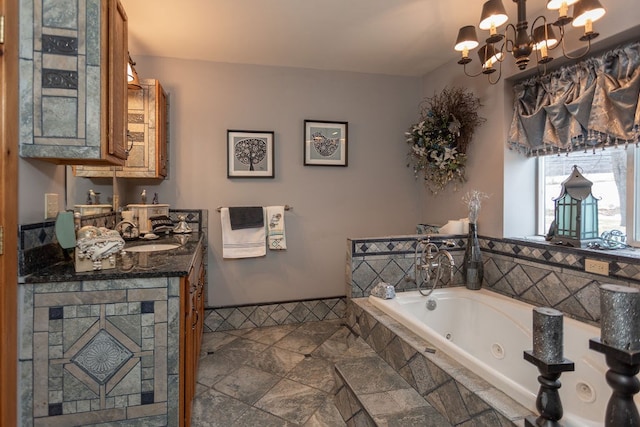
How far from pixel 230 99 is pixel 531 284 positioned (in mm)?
2925

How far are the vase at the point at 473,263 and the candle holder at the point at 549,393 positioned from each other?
5.70 ft

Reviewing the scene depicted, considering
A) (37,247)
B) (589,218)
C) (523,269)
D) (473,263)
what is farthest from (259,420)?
(589,218)

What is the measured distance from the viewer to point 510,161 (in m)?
2.74

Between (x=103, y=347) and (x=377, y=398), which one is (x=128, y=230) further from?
(x=377, y=398)

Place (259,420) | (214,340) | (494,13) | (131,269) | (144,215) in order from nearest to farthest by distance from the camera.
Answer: (131,269)
(494,13)
(259,420)
(144,215)
(214,340)

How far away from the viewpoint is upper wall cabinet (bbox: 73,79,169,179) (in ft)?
9.05

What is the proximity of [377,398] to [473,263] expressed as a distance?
155 cm

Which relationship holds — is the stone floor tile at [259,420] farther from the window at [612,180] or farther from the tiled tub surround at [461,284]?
the window at [612,180]

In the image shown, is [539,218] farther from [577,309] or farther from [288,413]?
[288,413]

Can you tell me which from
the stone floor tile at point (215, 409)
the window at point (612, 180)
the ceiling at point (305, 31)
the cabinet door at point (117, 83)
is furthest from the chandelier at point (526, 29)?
the stone floor tile at point (215, 409)

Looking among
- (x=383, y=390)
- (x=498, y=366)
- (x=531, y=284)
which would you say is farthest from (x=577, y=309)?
(x=383, y=390)

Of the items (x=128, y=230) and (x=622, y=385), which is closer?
(x=622, y=385)

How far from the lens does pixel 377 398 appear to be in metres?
1.72

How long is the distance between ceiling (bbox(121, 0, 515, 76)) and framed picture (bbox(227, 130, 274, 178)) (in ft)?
2.27
